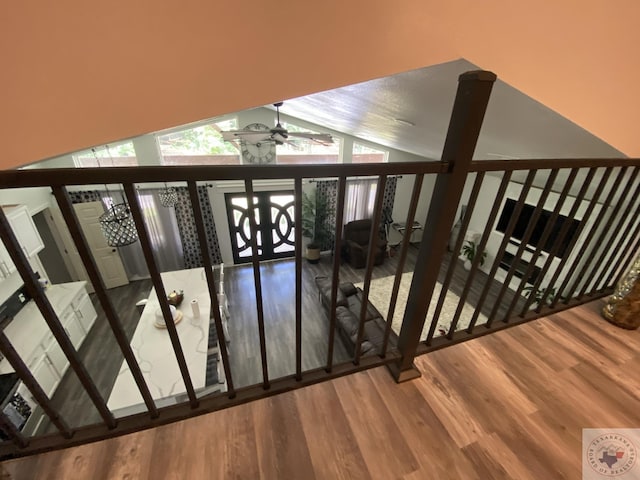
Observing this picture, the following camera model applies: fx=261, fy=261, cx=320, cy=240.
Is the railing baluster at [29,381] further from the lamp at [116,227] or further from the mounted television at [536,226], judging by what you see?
the mounted television at [536,226]

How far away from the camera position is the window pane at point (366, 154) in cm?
636

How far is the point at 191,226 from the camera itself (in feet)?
18.0

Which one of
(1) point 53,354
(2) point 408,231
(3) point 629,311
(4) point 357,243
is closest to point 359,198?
(4) point 357,243

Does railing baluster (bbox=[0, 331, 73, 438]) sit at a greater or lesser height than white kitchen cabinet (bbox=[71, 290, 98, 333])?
greater

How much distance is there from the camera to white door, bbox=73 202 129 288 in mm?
4707

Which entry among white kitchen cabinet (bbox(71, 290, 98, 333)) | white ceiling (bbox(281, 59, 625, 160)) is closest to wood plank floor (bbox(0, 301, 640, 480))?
white ceiling (bbox(281, 59, 625, 160))

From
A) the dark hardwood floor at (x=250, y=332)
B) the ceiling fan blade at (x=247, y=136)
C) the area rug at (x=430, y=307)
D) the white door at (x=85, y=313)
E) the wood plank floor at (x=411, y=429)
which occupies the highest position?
the ceiling fan blade at (x=247, y=136)

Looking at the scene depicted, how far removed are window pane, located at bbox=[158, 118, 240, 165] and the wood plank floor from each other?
499 centimetres

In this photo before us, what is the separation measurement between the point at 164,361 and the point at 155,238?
3444 mm

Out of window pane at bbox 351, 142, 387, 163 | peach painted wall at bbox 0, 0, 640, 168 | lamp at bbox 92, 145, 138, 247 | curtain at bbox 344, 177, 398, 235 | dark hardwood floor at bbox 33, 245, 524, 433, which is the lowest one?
dark hardwood floor at bbox 33, 245, 524, 433

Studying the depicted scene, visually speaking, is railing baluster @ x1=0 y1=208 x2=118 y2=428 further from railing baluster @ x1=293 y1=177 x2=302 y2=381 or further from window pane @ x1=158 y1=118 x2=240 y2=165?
window pane @ x1=158 y1=118 x2=240 y2=165

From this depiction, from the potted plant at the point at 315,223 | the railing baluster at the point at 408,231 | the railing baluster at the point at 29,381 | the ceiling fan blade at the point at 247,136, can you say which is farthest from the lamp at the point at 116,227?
the potted plant at the point at 315,223

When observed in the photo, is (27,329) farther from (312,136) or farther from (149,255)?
(312,136)

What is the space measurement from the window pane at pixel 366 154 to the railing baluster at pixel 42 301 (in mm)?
6157
